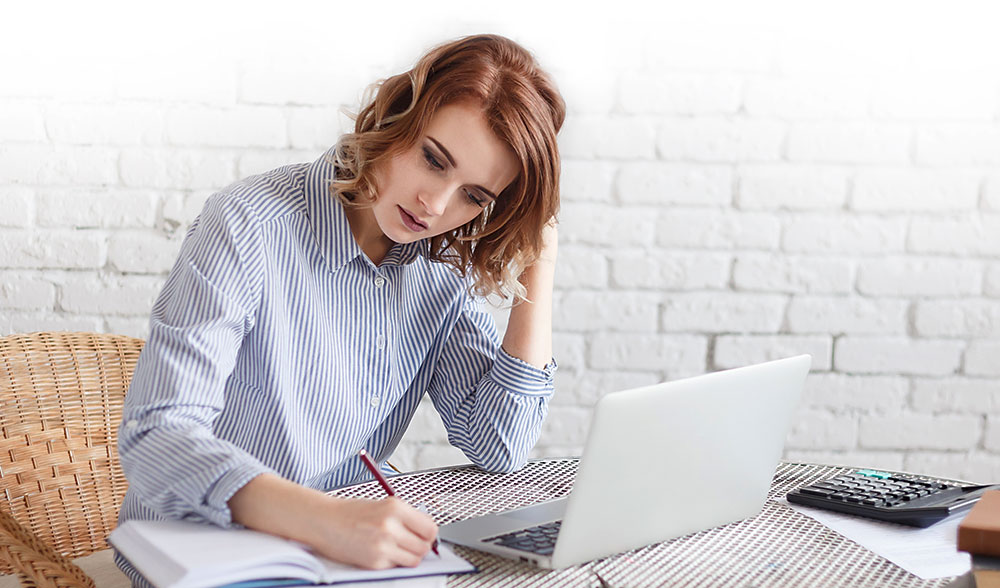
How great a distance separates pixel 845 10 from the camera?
5.91ft

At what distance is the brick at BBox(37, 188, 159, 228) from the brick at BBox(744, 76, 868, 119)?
1109 millimetres

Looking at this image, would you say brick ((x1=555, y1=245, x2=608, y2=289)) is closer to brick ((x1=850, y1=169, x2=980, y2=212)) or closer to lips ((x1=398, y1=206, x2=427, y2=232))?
brick ((x1=850, y1=169, x2=980, y2=212))

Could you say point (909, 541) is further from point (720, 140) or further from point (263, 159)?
point (263, 159)

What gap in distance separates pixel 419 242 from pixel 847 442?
3.52ft

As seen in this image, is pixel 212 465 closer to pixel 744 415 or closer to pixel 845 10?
pixel 744 415

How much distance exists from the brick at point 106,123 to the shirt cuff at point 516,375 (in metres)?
0.82

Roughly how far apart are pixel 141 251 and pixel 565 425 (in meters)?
0.85

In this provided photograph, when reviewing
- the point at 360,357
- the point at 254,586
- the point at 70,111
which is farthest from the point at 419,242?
the point at 70,111

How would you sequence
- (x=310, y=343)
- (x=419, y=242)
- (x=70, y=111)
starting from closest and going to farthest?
(x=310, y=343) → (x=419, y=242) → (x=70, y=111)

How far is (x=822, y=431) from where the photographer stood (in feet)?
6.27

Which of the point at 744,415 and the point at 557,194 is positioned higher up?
the point at 557,194

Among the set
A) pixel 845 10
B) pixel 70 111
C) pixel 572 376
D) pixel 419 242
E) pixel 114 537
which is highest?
pixel 845 10

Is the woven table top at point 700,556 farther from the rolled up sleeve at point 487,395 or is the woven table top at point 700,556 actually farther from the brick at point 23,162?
the brick at point 23,162

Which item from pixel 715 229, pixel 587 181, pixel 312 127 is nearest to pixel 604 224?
pixel 587 181
